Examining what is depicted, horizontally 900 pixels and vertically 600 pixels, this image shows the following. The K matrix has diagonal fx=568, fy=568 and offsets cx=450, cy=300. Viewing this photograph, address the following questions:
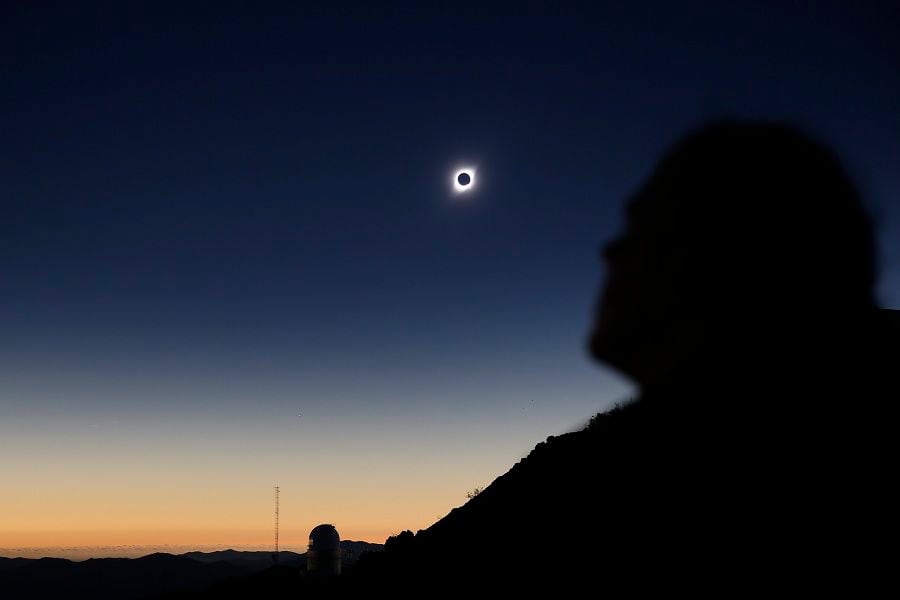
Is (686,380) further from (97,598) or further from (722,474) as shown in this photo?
(97,598)

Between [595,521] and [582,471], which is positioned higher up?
[582,471]

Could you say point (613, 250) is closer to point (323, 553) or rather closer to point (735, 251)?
point (735, 251)

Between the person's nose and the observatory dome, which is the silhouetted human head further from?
the observatory dome

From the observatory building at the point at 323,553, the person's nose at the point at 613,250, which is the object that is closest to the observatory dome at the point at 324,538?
the observatory building at the point at 323,553

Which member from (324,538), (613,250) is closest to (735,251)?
(613,250)

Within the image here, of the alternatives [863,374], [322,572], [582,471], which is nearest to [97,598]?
[322,572]

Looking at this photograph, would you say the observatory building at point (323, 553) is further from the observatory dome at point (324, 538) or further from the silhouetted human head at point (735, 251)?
the silhouetted human head at point (735, 251)
